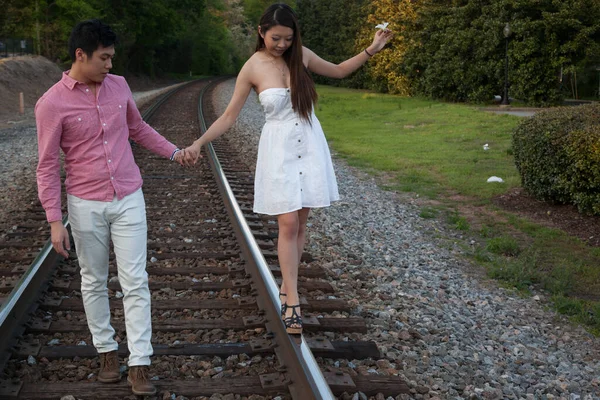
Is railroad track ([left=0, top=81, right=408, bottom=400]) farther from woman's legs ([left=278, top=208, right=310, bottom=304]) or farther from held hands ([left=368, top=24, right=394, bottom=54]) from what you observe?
held hands ([left=368, top=24, right=394, bottom=54])

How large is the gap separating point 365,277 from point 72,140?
2831mm

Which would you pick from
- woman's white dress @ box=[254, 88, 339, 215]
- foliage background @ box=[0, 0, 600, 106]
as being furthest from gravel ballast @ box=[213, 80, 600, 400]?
foliage background @ box=[0, 0, 600, 106]

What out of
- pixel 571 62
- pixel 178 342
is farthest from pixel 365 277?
pixel 571 62

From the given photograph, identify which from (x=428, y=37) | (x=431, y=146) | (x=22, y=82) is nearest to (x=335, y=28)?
(x=428, y=37)

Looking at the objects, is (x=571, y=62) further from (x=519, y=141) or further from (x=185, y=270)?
(x=185, y=270)

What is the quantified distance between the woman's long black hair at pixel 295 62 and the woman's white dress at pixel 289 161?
6 centimetres

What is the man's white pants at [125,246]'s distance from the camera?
3.42m

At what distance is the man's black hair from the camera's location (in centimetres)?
Result: 321

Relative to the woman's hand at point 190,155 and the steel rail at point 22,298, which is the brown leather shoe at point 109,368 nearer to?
the steel rail at point 22,298

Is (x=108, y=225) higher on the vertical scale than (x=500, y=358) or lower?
higher

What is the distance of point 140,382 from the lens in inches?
136

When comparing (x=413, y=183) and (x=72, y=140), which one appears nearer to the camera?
(x=72, y=140)

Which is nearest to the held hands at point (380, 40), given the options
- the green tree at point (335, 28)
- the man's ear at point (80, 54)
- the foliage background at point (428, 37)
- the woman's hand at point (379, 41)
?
the woman's hand at point (379, 41)

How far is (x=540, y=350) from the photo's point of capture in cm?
433
